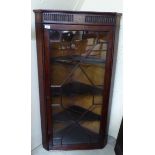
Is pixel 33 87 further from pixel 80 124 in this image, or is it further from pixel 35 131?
pixel 80 124

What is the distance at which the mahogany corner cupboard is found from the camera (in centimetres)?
147

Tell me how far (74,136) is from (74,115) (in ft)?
0.69

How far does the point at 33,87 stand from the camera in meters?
1.63

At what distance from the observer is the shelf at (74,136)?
5.86 feet

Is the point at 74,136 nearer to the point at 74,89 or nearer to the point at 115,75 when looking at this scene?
the point at 74,89

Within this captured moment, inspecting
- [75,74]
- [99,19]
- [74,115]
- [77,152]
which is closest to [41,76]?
[75,74]

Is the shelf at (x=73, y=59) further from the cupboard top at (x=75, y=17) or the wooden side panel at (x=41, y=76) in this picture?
the cupboard top at (x=75, y=17)

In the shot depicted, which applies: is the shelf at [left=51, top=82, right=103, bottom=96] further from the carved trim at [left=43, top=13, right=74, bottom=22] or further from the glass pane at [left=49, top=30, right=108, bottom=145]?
the carved trim at [left=43, top=13, right=74, bottom=22]

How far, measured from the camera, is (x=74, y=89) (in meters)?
1.71

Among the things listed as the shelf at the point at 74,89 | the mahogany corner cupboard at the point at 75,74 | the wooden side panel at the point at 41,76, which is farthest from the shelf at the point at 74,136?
the shelf at the point at 74,89

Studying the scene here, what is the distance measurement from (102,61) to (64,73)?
32 cm
